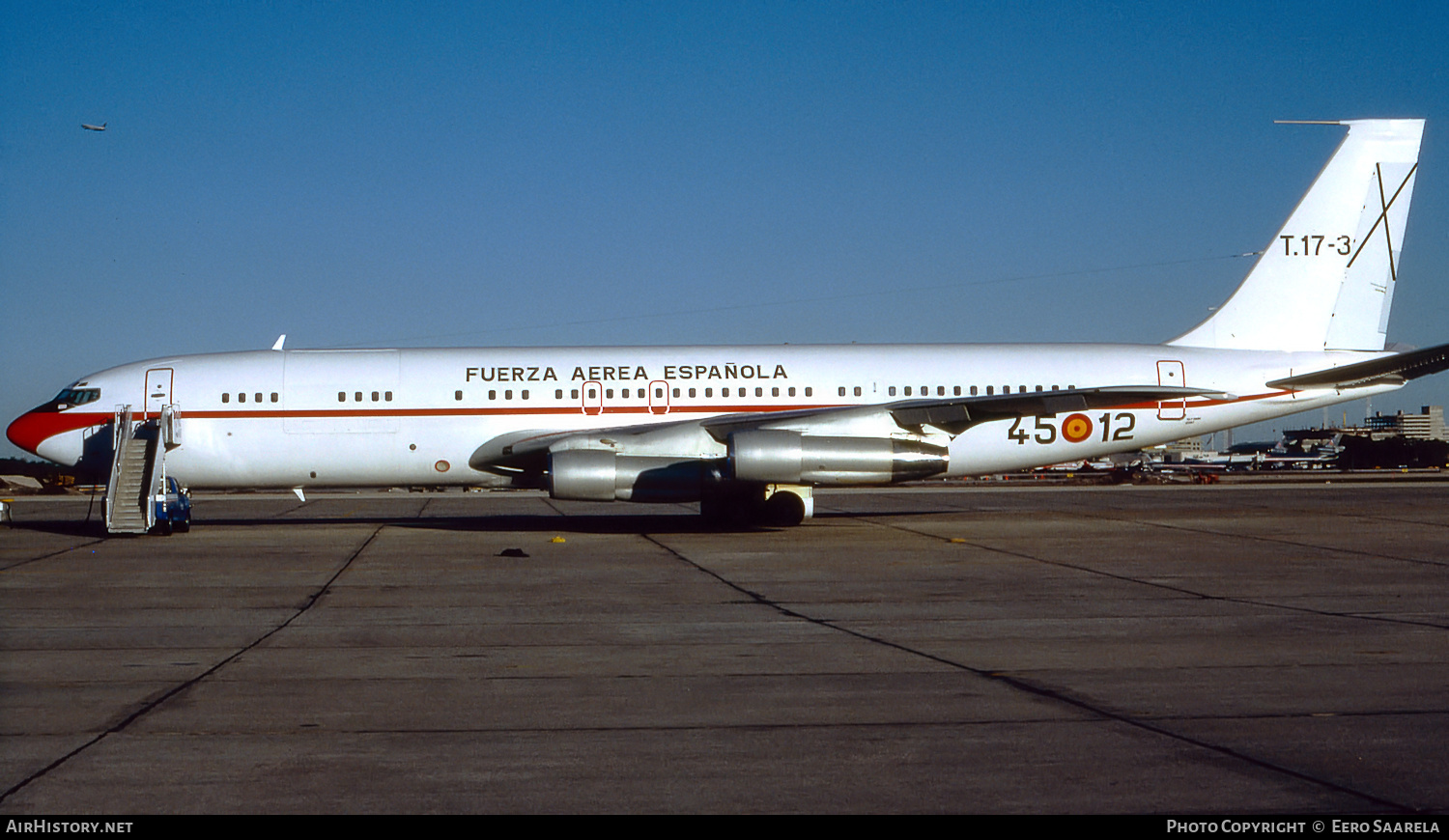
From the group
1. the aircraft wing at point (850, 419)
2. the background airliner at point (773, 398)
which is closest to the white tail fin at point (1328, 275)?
the background airliner at point (773, 398)

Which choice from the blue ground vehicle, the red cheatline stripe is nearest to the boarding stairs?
the blue ground vehicle

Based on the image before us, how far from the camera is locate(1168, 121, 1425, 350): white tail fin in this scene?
24.7 meters

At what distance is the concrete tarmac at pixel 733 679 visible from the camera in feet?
18.3

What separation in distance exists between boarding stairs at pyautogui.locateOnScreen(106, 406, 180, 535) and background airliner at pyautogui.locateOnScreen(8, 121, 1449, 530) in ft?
0.16

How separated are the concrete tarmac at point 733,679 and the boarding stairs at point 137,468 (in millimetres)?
3059

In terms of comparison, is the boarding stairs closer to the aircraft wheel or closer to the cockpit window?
the cockpit window

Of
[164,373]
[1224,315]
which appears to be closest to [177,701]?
[164,373]

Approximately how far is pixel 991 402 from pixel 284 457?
494 inches

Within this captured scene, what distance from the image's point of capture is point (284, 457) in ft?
74.0

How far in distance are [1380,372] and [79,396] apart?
23.8 m

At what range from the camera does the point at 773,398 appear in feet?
76.7

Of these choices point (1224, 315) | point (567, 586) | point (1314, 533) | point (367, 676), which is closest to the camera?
point (367, 676)

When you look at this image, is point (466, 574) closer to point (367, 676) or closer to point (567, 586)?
point (567, 586)

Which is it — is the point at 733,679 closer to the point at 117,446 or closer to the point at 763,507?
the point at 763,507
